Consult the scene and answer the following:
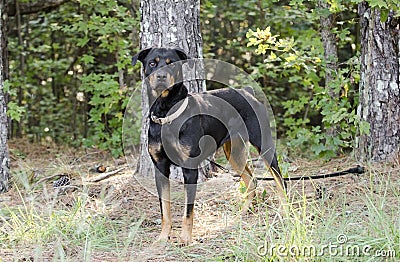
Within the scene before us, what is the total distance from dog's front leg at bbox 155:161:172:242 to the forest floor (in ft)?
0.32

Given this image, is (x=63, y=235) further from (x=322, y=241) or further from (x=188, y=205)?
(x=322, y=241)

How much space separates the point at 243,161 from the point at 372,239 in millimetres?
1819

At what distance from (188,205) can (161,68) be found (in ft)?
3.24

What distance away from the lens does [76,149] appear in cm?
877

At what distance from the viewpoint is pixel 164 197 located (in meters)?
4.22

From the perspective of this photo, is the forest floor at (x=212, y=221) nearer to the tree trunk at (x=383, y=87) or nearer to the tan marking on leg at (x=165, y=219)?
the tan marking on leg at (x=165, y=219)

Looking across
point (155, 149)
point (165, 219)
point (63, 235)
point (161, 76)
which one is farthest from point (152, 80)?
point (63, 235)

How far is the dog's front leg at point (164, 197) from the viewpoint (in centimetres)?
412

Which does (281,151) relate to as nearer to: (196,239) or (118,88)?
(118,88)

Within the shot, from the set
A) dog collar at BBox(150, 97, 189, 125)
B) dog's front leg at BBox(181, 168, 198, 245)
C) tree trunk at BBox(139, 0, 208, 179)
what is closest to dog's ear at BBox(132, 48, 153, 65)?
dog collar at BBox(150, 97, 189, 125)

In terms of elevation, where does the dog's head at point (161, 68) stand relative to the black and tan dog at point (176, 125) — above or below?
above

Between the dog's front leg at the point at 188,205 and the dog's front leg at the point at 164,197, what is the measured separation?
0.14m

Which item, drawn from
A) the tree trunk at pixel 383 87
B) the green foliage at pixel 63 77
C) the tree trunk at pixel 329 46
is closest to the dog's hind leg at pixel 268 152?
the tree trunk at pixel 383 87

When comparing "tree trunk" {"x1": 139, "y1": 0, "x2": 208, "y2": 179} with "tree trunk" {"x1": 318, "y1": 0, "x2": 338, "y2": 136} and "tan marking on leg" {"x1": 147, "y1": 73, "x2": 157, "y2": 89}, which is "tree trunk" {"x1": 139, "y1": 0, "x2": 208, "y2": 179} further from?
"tree trunk" {"x1": 318, "y1": 0, "x2": 338, "y2": 136}
